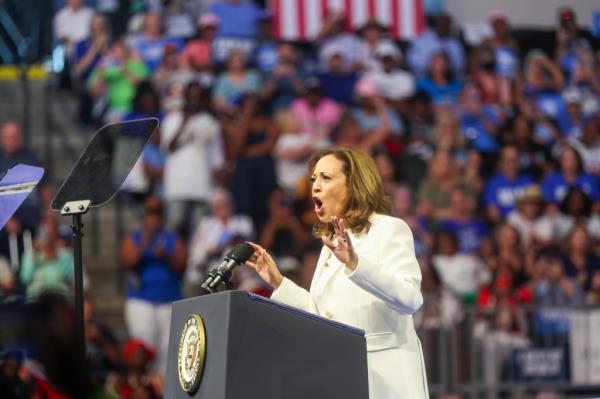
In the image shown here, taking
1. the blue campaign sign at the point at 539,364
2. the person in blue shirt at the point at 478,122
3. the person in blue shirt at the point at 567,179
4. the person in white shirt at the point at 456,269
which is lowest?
the blue campaign sign at the point at 539,364

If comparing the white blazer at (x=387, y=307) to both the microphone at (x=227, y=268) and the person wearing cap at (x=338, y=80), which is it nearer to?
the microphone at (x=227, y=268)

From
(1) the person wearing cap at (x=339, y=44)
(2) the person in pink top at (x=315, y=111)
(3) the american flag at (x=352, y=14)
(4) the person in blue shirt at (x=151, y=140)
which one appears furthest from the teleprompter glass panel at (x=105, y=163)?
(3) the american flag at (x=352, y=14)

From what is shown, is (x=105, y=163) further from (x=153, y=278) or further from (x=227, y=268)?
(x=153, y=278)

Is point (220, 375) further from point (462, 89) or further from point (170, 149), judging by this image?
point (462, 89)

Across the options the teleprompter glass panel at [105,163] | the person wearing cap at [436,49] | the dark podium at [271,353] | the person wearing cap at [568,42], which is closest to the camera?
the dark podium at [271,353]

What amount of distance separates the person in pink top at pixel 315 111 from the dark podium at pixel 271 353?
7478mm

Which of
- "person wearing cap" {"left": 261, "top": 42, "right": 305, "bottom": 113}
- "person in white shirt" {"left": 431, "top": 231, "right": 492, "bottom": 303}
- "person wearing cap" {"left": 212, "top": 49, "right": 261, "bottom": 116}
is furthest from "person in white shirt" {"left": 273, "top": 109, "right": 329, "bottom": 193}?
"person in white shirt" {"left": 431, "top": 231, "right": 492, "bottom": 303}

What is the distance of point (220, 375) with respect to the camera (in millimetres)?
4539

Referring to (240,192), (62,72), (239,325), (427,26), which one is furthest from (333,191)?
(427,26)

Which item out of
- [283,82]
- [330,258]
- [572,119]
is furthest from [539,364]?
[330,258]

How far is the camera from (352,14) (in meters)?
15.4

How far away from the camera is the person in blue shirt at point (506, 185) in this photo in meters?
12.5

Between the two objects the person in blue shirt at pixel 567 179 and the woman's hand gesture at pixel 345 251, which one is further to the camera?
the person in blue shirt at pixel 567 179

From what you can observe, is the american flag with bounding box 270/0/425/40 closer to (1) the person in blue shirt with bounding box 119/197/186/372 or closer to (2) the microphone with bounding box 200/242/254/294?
(1) the person in blue shirt with bounding box 119/197/186/372
